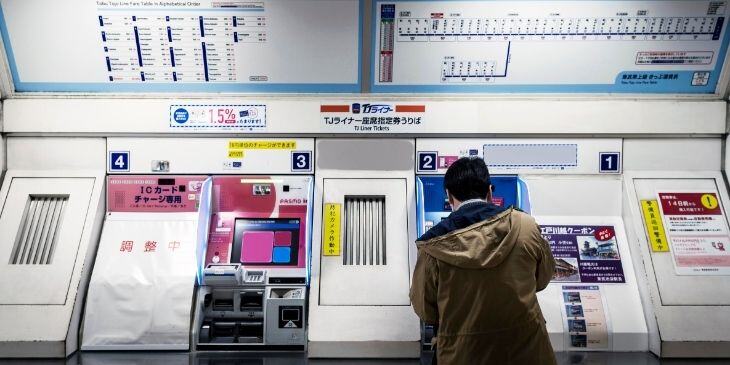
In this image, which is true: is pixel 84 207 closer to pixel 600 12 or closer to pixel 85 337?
pixel 85 337

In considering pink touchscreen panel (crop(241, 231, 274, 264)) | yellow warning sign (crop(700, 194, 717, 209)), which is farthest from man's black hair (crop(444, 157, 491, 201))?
yellow warning sign (crop(700, 194, 717, 209))

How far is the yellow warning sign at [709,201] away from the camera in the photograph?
9.15ft

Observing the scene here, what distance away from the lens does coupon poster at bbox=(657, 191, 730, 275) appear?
2.63 metres

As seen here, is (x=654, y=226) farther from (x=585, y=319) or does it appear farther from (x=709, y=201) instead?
(x=585, y=319)

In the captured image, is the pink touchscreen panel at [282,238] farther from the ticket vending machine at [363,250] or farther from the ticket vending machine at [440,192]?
the ticket vending machine at [440,192]

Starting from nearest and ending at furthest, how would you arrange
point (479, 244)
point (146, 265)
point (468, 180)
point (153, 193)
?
1. point (479, 244)
2. point (468, 180)
3. point (146, 265)
4. point (153, 193)

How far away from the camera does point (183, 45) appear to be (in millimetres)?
2768

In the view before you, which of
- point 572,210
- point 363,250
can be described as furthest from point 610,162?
point 363,250

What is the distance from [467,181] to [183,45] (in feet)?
6.40

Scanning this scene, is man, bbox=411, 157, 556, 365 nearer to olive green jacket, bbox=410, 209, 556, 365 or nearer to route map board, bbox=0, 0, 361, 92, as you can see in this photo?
olive green jacket, bbox=410, 209, 556, 365

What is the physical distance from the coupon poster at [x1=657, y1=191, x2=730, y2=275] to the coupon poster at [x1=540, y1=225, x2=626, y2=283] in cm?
32

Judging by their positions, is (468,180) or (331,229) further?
(331,229)

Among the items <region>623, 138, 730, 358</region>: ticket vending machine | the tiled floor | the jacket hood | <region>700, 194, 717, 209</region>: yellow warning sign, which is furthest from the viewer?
<region>700, 194, 717, 209</region>: yellow warning sign

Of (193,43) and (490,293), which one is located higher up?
(193,43)
